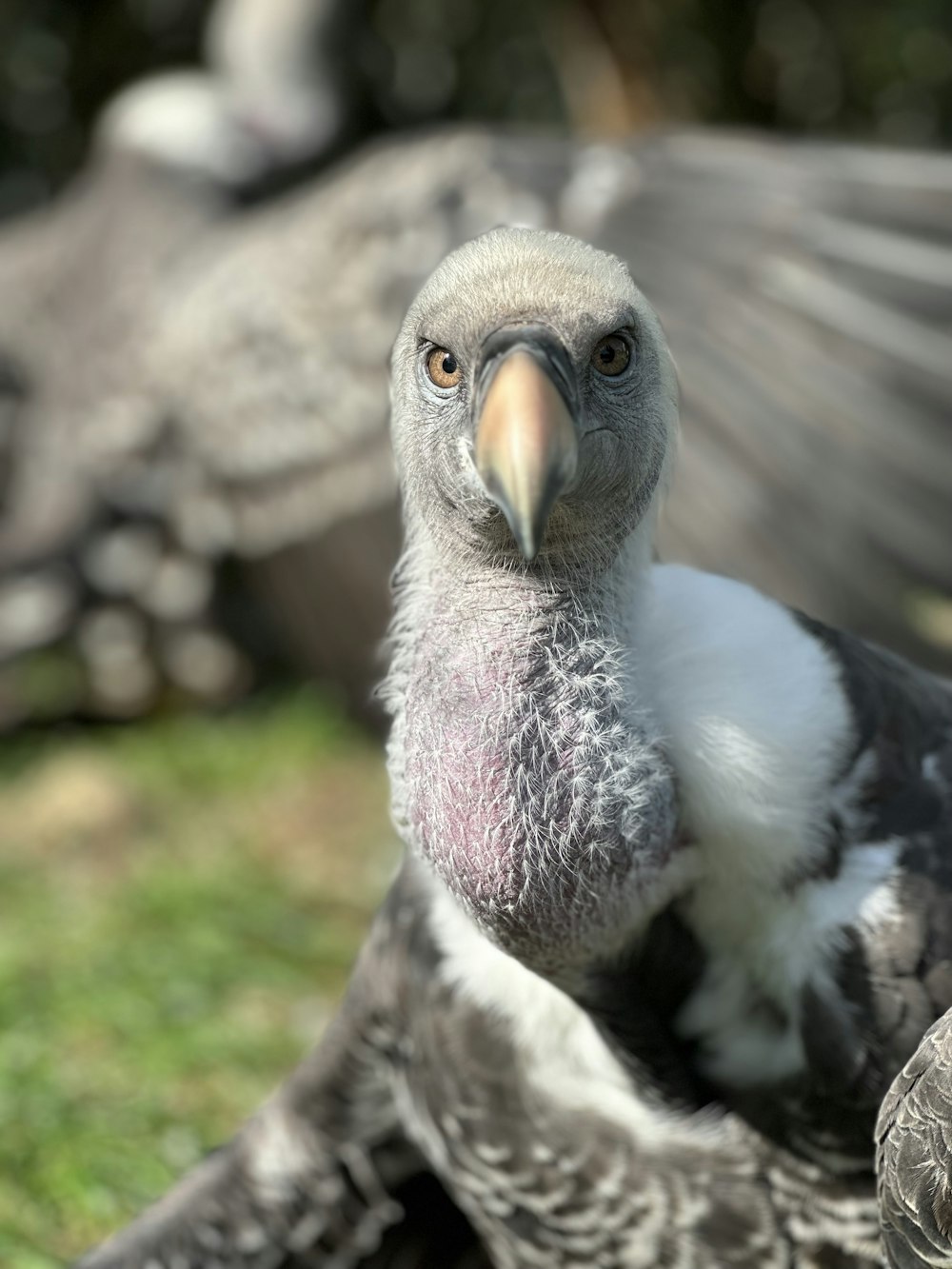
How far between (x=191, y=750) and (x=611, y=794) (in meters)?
3.44

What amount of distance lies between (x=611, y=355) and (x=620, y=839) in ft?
1.51

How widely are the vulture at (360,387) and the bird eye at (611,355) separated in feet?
6.63

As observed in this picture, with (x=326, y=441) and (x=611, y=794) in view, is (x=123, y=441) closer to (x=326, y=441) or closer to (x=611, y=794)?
(x=326, y=441)

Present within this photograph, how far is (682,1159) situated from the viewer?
204 centimetres

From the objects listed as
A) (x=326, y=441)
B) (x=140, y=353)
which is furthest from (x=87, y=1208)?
(x=140, y=353)

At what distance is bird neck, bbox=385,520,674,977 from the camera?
1689mm

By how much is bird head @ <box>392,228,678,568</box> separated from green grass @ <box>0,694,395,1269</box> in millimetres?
1611

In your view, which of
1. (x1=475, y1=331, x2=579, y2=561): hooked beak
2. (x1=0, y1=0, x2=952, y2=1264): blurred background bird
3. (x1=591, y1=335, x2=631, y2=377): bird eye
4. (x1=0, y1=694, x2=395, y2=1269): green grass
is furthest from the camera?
(x1=0, y1=0, x2=952, y2=1264): blurred background bird

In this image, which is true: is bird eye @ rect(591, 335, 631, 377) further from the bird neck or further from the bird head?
the bird neck

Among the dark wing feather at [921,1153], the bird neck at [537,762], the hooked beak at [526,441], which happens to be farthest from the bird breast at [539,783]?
Answer: the dark wing feather at [921,1153]

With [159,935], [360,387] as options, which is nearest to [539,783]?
[159,935]

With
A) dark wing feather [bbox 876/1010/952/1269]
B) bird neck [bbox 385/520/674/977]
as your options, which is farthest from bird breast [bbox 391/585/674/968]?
dark wing feather [bbox 876/1010/952/1269]

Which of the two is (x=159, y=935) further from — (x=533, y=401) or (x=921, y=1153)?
(x=533, y=401)

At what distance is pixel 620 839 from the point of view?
1706mm
